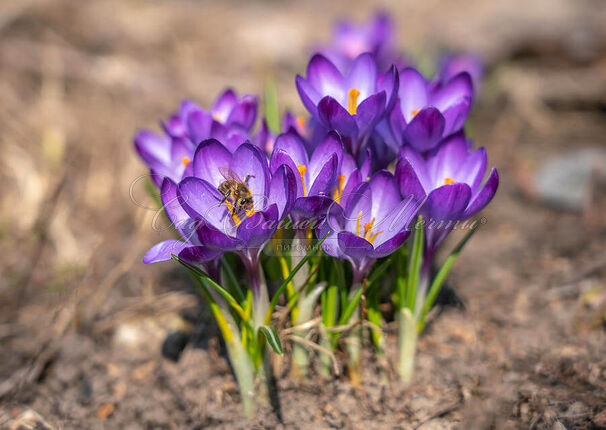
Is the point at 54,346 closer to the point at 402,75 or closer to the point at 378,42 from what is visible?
the point at 402,75

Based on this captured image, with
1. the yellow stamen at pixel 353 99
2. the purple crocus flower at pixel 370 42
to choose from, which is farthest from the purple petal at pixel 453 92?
the purple crocus flower at pixel 370 42

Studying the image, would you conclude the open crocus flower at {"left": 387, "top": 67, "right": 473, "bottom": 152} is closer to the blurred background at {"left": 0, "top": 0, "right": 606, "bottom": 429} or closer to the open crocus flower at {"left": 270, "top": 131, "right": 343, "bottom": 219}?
the open crocus flower at {"left": 270, "top": 131, "right": 343, "bottom": 219}

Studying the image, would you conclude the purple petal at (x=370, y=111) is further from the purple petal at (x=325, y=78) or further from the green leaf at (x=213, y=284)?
the green leaf at (x=213, y=284)

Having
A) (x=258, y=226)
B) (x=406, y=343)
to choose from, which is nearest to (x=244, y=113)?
(x=258, y=226)

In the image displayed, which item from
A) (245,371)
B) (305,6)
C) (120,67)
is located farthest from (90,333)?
(305,6)

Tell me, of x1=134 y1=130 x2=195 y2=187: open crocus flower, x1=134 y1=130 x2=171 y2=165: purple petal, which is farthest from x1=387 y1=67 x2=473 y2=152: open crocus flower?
x1=134 y1=130 x2=171 y2=165: purple petal

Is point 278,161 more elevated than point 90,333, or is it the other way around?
point 278,161
